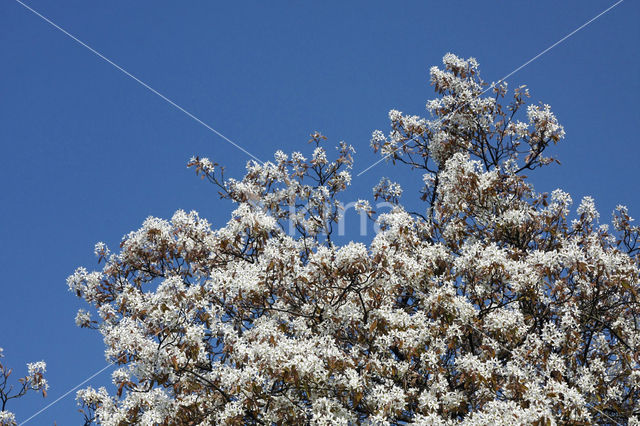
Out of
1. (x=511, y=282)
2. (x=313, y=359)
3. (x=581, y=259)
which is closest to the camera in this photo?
(x=313, y=359)

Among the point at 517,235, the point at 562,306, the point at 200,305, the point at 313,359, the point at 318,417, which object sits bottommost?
the point at 318,417

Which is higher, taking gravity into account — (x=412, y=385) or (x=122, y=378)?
(x=122, y=378)

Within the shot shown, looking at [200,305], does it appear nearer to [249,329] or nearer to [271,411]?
[249,329]

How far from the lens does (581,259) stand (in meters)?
9.23

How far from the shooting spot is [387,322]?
373 inches

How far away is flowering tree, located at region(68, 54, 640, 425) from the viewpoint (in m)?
8.53

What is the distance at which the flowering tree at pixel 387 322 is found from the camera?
853cm

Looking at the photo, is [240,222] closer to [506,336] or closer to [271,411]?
[271,411]

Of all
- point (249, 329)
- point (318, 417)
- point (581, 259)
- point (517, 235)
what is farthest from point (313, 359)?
point (517, 235)

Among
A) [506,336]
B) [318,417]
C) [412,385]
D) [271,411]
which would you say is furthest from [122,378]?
[506,336]

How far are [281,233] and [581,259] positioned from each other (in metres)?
4.76

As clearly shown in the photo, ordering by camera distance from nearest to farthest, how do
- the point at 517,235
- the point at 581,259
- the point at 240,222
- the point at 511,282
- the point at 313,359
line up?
the point at 313,359, the point at 581,259, the point at 511,282, the point at 240,222, the point at 517,235

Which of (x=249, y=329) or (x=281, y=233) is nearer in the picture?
(x=249, y=329)

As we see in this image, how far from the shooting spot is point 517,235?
38.3 ft
